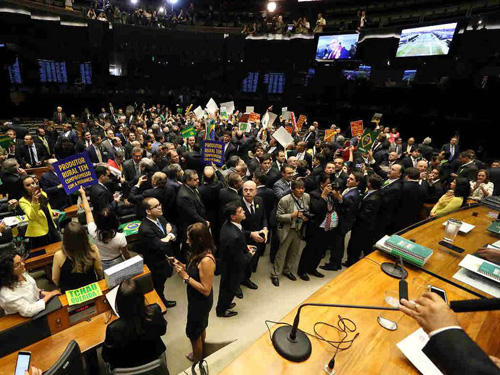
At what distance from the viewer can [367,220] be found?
13.7 feet

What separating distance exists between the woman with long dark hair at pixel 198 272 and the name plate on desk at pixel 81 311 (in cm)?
95

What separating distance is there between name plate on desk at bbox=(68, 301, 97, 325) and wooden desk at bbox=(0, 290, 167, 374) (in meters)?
0.06

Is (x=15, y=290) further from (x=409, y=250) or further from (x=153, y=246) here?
(x=409, y=250)

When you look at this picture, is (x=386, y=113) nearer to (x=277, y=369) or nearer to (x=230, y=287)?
(x=230, y=287)

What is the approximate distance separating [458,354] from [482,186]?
545cm

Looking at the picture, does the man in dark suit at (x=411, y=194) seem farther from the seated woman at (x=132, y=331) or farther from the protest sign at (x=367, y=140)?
the seated woman at (x=132, y=331)

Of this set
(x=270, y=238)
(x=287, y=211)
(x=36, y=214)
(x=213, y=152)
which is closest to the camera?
(x=36, y=214)

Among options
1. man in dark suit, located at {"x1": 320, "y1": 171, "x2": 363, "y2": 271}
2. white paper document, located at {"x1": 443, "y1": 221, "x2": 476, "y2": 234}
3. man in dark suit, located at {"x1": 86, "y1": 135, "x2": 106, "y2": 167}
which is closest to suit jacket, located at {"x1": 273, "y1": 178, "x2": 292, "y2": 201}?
man in dark suit, located at {"x1": 320, "y1": 171, "x2": 363, "y2": 271}

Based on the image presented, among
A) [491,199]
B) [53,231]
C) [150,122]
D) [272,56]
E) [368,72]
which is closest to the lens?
[53,231]

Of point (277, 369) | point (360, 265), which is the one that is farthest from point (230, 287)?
point (277, 369)

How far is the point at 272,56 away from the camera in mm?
16125

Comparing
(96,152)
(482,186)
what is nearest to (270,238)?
(482,186)

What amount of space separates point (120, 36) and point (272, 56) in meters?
8.89

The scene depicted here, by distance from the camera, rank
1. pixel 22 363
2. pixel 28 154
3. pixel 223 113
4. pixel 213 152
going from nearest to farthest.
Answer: pixel 22 363
pixel 213 152
pixel 28 154
pixel 223 113
